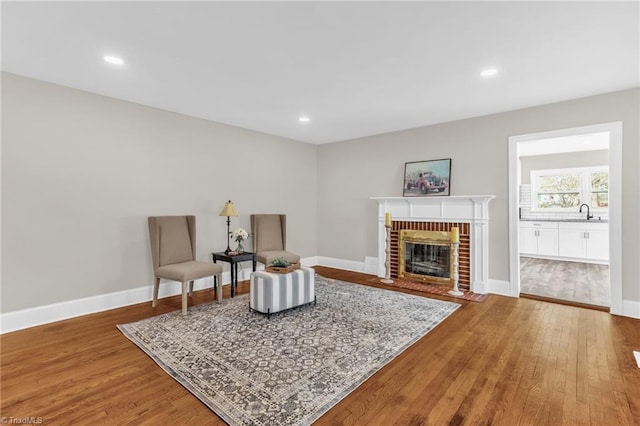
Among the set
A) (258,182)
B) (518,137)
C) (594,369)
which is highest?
(518,137)

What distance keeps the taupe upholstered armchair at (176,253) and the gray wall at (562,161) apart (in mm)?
7863

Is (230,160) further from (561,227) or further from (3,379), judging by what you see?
(561,227)

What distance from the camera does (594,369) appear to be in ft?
7.64

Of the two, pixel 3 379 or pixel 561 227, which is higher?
pixel 561 227

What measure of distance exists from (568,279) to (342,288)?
3886 mm

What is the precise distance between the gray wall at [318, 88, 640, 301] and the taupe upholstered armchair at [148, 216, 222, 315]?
287 cm

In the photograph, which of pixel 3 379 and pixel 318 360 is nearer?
pixel 3 379

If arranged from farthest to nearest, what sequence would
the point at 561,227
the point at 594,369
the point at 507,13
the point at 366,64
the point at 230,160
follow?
the point at 561,227
the point at 230,160
the point at 366,64
the point at 594,369
the point at 507,13

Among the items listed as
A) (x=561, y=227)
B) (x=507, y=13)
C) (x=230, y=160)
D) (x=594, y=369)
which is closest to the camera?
(x=507, y=13)

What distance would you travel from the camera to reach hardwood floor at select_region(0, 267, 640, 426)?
5.93 ft

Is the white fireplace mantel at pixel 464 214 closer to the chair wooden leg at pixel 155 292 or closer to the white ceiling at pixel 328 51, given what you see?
the white ceiling at pixel 328 51

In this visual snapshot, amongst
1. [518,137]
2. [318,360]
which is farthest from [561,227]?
[318,360]

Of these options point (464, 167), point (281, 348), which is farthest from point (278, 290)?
point (464, 167)

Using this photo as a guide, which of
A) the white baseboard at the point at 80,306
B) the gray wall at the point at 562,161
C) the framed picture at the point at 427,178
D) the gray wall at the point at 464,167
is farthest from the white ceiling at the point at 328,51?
the gray wall at the point at 562,161
